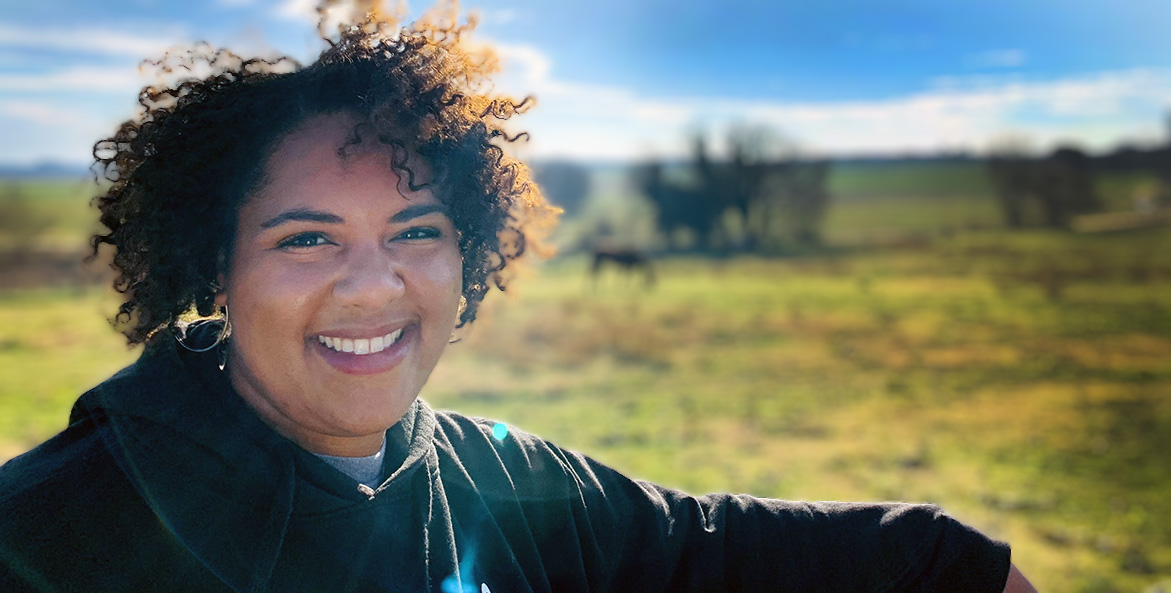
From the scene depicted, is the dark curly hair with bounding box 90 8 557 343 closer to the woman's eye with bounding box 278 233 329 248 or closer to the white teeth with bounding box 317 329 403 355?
the woman's eye with bounding box 278 233 329 248

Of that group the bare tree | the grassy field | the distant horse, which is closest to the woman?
the grassy field

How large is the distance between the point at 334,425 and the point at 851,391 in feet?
32.7

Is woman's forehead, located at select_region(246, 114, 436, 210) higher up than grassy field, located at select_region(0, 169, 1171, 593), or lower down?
higher up

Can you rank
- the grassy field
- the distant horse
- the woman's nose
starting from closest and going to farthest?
the woman's nose, the grassy field, the distant horse

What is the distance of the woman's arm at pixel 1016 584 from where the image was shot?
1703 mm

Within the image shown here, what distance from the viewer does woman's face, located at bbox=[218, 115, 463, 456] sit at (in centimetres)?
150

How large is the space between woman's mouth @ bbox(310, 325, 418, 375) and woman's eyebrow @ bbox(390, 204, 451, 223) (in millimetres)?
222

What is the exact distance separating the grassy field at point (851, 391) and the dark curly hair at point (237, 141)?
0.31 metres

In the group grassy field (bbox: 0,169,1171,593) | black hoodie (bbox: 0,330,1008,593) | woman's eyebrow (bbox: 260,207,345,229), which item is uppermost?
woman's eyebrow (bbox: 260,207,345,229)

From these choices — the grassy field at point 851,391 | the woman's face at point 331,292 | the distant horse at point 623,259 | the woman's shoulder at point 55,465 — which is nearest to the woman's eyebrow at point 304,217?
the woman's face at point 331,292

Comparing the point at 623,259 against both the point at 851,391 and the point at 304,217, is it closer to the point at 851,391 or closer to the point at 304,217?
the point at 851,391

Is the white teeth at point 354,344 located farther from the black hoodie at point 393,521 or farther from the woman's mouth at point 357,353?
the black hoodie at point 393,521

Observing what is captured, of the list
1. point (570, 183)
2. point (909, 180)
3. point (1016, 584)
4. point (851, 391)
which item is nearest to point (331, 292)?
point (1016, 584)

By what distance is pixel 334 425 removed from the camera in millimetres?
1555
